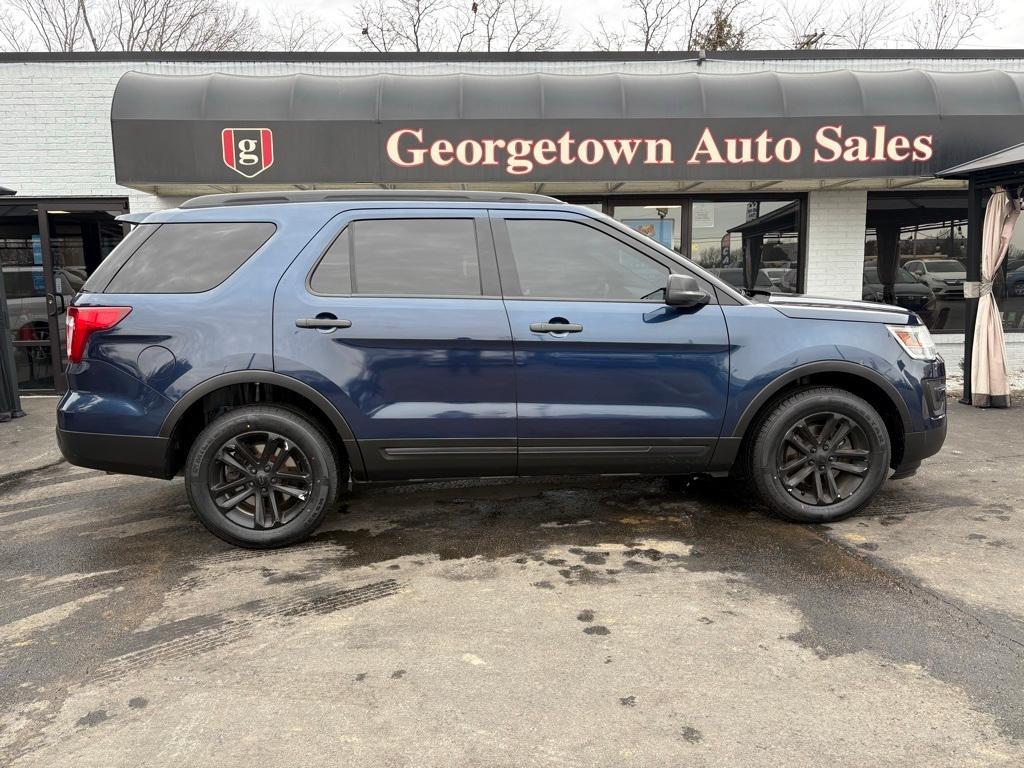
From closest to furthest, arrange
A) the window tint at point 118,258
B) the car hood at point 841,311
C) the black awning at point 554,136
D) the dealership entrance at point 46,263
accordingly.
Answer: the window tint at point 118,258 < the car hood at point 841,311 < the black awning at point 554,136 < the dealership entrance at point 46,263

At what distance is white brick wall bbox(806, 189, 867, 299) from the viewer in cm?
988

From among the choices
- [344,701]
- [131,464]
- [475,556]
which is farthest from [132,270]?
[344,701]

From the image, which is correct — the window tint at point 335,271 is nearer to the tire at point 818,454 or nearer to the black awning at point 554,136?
the tire at point 818,454

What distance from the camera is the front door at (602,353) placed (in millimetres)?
3916

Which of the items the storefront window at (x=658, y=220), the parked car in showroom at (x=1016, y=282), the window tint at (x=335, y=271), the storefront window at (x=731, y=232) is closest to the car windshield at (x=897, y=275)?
the storefront window at (x=731, y=232)

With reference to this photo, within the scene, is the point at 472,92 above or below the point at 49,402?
above

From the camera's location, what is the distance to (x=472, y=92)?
8656 mm

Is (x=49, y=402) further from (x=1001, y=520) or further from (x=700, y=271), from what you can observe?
(x=1001, y=520)

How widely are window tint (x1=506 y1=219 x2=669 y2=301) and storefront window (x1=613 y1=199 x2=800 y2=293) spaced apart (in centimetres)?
627

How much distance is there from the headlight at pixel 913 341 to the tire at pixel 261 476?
3320mm

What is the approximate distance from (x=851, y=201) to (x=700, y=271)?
7020 mm

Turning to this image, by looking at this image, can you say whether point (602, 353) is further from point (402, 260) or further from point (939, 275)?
point (939, 275)

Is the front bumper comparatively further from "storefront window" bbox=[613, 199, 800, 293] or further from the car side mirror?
"storefront window" bbox=[613, 199, 800, 293]

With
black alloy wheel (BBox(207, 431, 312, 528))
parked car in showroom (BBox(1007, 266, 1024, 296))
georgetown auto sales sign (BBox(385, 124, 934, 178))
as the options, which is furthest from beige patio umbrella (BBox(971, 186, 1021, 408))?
black alloy wheel (BBox(207, 431, 312, 528))
